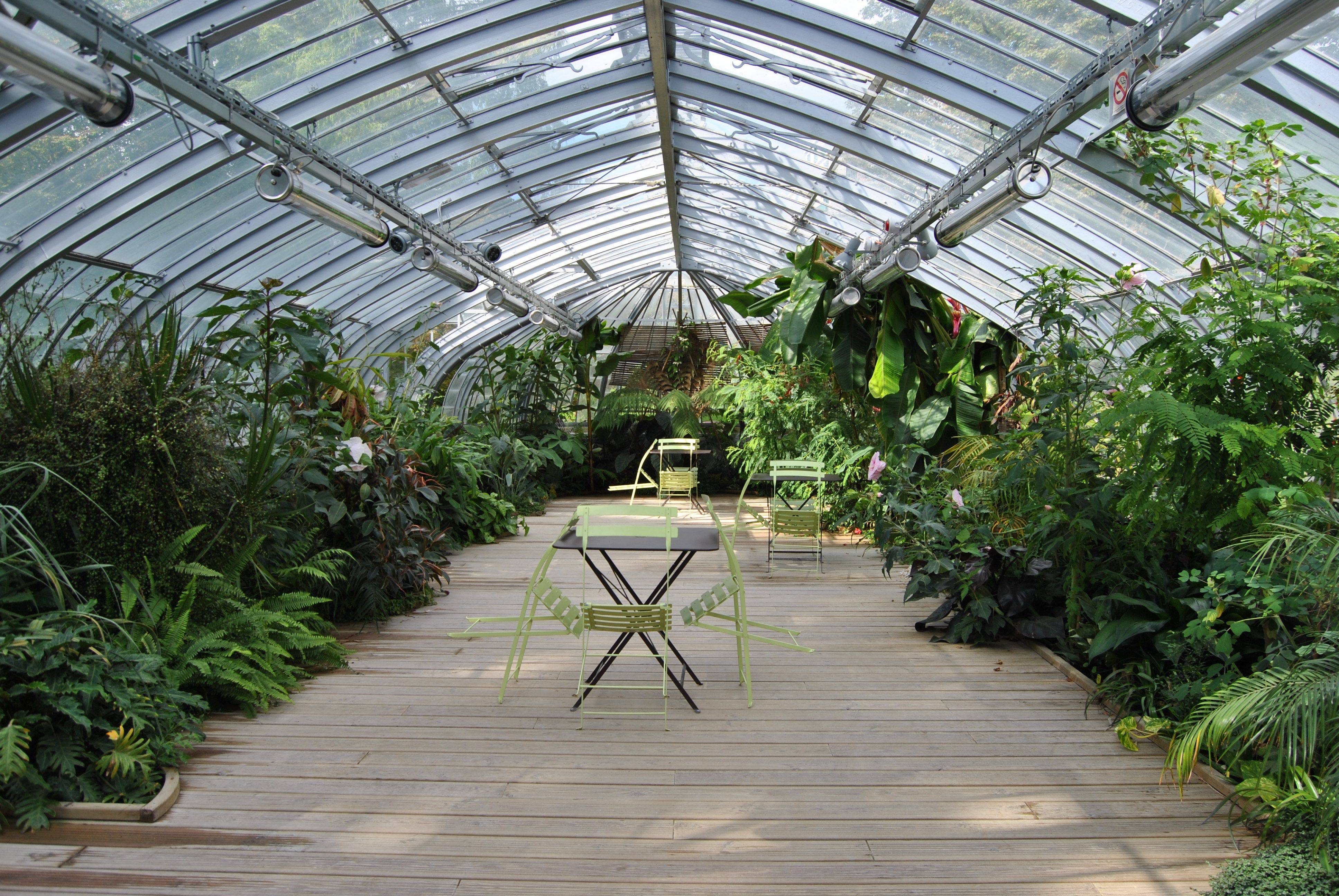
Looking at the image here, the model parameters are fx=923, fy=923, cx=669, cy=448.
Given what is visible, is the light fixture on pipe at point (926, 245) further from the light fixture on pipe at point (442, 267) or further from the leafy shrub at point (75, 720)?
the leafy shrub at point (75, 720)

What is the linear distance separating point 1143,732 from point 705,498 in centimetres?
269

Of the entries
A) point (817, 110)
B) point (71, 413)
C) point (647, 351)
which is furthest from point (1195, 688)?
point (647, 351)

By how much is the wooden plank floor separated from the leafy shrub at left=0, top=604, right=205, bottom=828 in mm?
138

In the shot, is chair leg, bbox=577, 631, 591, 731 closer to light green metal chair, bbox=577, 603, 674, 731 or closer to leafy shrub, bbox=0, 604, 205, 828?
light green metal chair, bbox=577, 603, 674, 731

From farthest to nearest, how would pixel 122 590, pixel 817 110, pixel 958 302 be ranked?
pixel 958 302
pixel 817 110
pixel 122 590

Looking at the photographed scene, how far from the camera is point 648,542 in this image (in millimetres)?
4320

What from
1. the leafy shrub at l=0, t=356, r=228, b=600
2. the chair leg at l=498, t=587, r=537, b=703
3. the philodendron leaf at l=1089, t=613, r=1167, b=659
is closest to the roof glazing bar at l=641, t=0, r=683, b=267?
the leafy shrub at l=0, t=356, r=228, b=600

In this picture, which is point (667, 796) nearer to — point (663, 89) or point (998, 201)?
point (998, 201)

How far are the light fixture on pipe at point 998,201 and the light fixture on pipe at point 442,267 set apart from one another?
424 centimetres

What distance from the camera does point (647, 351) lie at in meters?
16.9

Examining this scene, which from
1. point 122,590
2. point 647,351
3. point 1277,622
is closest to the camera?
point 1277,622

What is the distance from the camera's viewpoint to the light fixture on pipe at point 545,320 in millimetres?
11797

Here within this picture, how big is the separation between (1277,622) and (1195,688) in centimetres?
38

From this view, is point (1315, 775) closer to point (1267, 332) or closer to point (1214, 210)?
point (1267, 332)
